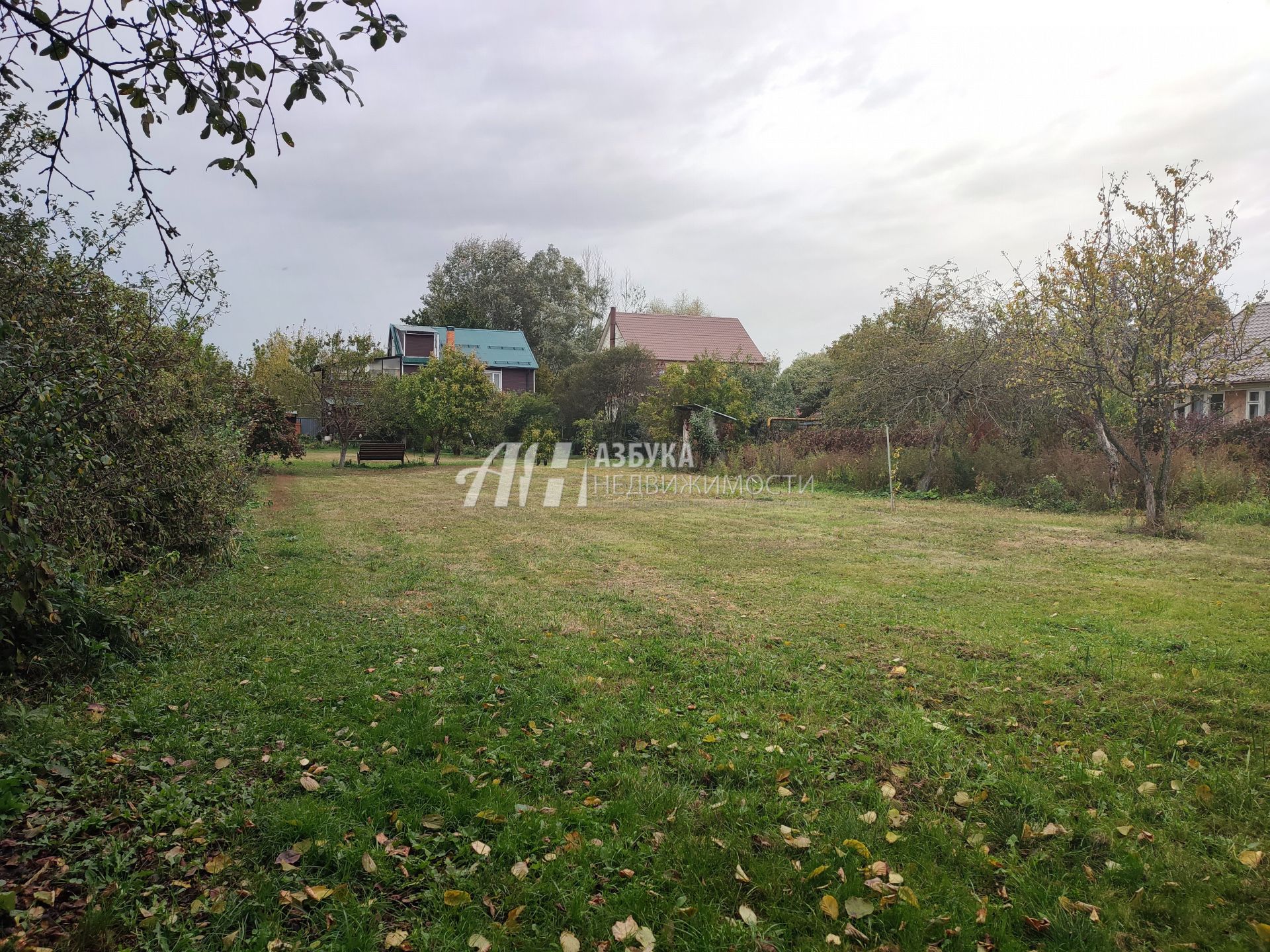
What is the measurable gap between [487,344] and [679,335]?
11.7 metres

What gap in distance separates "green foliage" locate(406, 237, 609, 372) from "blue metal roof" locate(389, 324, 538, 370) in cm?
560

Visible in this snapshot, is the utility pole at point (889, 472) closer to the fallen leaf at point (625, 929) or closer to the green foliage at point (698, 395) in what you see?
the green foliage at point (698, 395)

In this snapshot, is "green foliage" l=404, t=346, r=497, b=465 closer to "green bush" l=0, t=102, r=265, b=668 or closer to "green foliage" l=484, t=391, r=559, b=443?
"green foliage" l=484, t=391, r=559, b=443

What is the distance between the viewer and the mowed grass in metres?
2.40

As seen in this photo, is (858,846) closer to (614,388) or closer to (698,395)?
(698,395)

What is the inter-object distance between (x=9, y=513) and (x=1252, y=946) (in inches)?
173

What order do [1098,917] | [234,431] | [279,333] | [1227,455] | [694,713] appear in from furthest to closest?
[279,333] < [1227,455] < [234,431] < [694,713] < [1098,917]

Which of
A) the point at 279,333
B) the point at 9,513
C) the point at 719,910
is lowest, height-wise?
the point at 719,910

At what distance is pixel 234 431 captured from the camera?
9.38m

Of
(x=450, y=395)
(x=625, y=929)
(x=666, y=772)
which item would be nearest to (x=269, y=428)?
(x=450, y=395)

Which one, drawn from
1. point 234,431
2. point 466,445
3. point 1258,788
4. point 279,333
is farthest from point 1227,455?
point 279,333

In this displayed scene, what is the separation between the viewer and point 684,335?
143 ft

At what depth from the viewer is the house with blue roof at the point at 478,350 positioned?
1554 inches

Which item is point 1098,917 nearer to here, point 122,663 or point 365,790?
point 365,790
